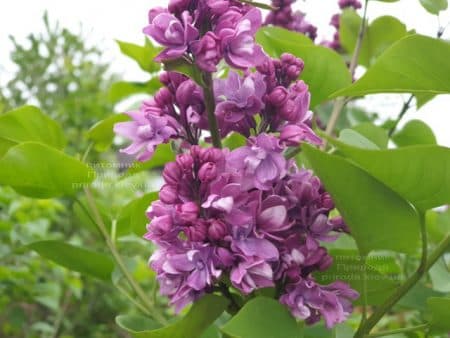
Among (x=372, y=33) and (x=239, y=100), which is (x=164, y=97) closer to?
(x=239, y=100)

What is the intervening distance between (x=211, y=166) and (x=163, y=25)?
126 millimetres

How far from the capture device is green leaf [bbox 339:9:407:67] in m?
0.97

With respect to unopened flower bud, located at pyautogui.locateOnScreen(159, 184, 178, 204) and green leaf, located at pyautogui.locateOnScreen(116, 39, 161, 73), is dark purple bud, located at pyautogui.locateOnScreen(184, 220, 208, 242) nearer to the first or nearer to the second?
unopened flower bud, located at pyautogui.locateOnScreen(159, 184, 178, 204)

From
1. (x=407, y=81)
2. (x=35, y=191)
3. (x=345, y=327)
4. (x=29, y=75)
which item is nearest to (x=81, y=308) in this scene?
(x=29, y=75)

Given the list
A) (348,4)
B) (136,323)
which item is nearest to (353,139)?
(136,323)

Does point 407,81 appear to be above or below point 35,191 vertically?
above

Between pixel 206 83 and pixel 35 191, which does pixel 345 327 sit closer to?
pixel 206 83

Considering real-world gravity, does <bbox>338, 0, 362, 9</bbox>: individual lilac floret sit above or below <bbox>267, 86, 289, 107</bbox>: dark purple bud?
below

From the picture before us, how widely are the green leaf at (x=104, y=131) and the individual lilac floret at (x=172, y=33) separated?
284 mm

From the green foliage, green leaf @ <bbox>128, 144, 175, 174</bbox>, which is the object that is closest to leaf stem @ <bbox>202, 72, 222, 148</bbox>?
green leaf @ <bbox>128, 144, 175, 174</bbox>

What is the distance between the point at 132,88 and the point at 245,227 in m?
0.55

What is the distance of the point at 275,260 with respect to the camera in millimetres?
504

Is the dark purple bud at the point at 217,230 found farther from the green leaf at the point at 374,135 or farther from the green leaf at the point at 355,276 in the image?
the green leaf at the point at 374,135

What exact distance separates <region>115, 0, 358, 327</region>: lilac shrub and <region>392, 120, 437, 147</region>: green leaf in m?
0.40
